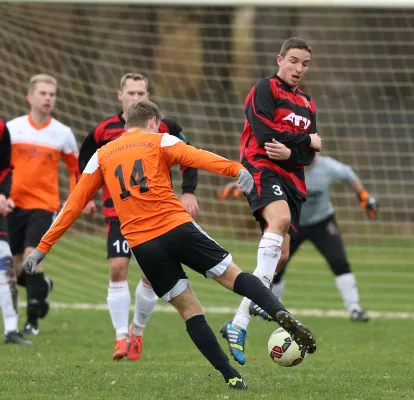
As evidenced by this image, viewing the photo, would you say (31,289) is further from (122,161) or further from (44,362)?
(122,161)

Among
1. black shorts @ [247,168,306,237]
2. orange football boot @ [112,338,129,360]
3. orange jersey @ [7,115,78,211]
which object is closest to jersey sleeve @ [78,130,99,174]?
orange jersey @ [7,115,78,211]

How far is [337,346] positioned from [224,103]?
7713mm

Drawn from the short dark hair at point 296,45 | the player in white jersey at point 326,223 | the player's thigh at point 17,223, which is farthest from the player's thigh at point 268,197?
the player in white jersey at point 326,223

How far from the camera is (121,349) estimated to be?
831 cm

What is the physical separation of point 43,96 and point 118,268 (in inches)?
90.6

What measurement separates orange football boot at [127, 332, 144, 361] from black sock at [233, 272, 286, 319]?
7.63 ft

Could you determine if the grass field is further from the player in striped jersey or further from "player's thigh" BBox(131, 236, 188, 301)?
the player in striped jersey

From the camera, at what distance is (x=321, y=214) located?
1202 centimetres

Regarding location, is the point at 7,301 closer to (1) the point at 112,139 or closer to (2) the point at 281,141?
(1) the point at 112,139

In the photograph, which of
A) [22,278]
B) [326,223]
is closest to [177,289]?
[22,278]

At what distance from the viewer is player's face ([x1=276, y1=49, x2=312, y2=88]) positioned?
7.60 m

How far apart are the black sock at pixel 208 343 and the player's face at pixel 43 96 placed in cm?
417

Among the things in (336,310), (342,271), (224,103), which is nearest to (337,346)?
(342,271)

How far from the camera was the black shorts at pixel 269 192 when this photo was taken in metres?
7.50
